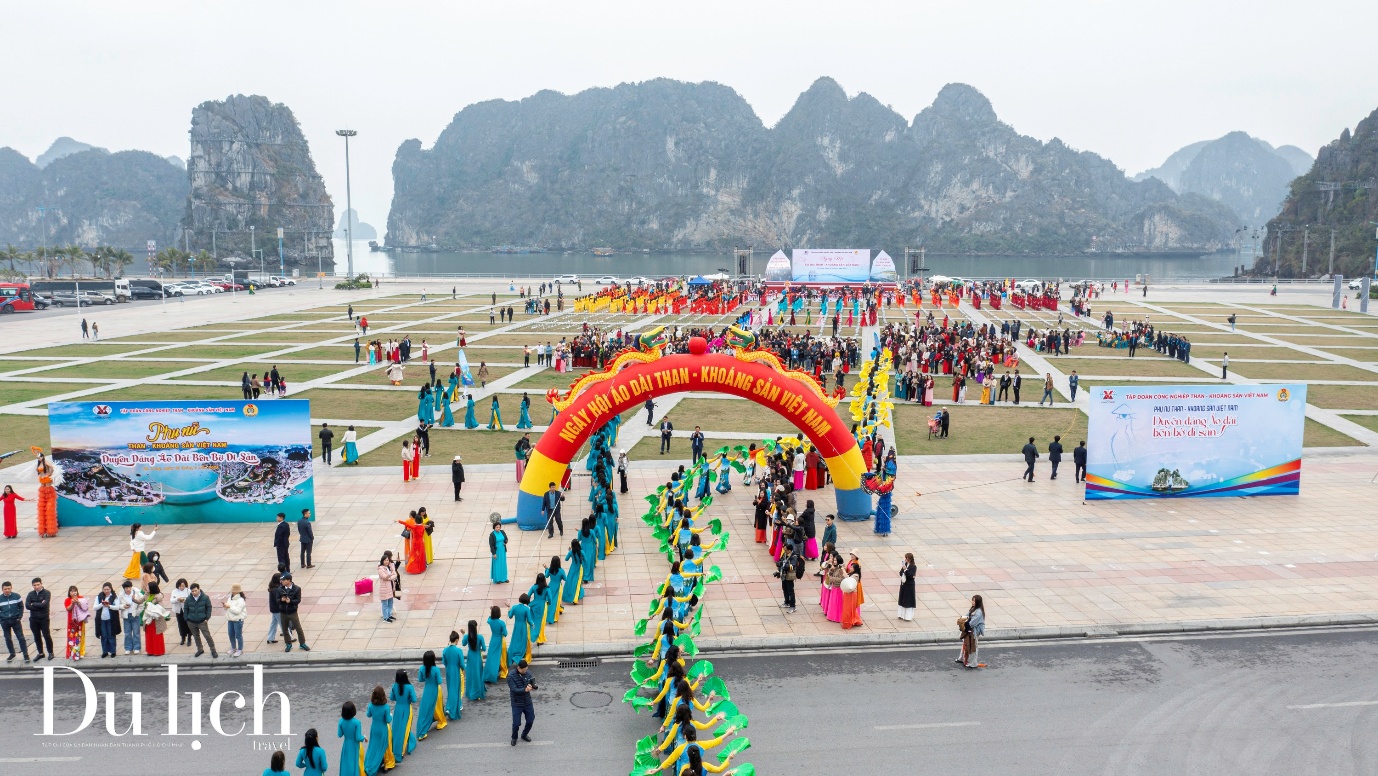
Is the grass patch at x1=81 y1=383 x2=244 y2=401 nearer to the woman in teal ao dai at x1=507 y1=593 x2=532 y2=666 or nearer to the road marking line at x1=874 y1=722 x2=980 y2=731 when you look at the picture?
the woman in teal ao dai at x1=507 y1=593 x2=532 y2=666

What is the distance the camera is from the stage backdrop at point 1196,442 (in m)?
19.1

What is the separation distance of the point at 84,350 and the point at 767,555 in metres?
37.1

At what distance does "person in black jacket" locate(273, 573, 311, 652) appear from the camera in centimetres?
1173

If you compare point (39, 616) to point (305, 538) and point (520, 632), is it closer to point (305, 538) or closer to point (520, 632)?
point (305, 538)

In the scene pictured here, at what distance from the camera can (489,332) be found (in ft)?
158

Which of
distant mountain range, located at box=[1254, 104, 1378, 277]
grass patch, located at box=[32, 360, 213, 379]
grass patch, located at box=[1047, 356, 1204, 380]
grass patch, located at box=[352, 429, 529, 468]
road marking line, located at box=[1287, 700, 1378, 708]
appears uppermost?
distant mountain range, located at box=[1254, 104, 1378, 277]

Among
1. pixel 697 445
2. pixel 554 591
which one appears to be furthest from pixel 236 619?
pixel 697 445

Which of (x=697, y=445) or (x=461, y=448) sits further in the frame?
(x=461, y=448)

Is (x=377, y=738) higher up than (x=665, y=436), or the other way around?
(x=665, y=436)

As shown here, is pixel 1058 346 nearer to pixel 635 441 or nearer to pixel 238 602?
pixel 635 441

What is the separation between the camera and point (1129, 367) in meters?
36.9

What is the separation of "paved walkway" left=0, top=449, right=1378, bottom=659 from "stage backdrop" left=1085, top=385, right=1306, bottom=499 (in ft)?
1.46

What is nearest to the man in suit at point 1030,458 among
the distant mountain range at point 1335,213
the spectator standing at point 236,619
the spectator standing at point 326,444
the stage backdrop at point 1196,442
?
the stage backdrop at point 1196,442

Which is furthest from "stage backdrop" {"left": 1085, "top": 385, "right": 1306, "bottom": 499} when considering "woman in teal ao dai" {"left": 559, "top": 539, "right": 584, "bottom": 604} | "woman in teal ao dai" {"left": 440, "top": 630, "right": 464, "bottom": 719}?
"woman in teal ao dai" {"left": 440, "top": 630, "right": 464, "bottom": 719}
